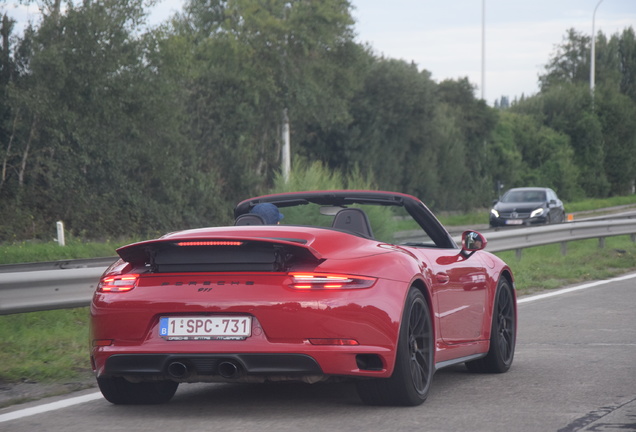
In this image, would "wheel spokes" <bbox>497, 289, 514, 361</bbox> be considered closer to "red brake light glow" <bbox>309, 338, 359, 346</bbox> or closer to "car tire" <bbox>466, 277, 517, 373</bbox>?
"car tire" <bbox>466, 277, 517, 373</bbox>

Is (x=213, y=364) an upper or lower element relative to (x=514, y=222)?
upper

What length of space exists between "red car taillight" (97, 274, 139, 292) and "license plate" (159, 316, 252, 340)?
0.32 meters

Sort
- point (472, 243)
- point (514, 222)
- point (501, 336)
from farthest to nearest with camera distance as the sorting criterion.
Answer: point (514, 222), point (501, 336), point (472, 243)

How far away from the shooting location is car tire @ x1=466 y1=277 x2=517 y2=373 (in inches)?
304

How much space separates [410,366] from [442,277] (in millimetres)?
931

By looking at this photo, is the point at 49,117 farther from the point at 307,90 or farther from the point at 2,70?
the point at 307,90

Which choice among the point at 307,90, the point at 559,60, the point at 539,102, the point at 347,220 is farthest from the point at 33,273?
the point at 559,60

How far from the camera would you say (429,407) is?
20.4 feet

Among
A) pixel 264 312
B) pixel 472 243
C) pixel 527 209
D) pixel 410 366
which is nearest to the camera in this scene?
pixel 264 312

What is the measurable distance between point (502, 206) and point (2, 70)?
1719cm

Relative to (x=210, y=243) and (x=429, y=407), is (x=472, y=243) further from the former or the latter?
(x=210, y=243)

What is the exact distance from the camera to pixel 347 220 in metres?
6.47

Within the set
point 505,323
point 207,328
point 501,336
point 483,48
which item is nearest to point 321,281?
point 207,328

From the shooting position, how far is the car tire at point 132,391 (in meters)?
6.35
